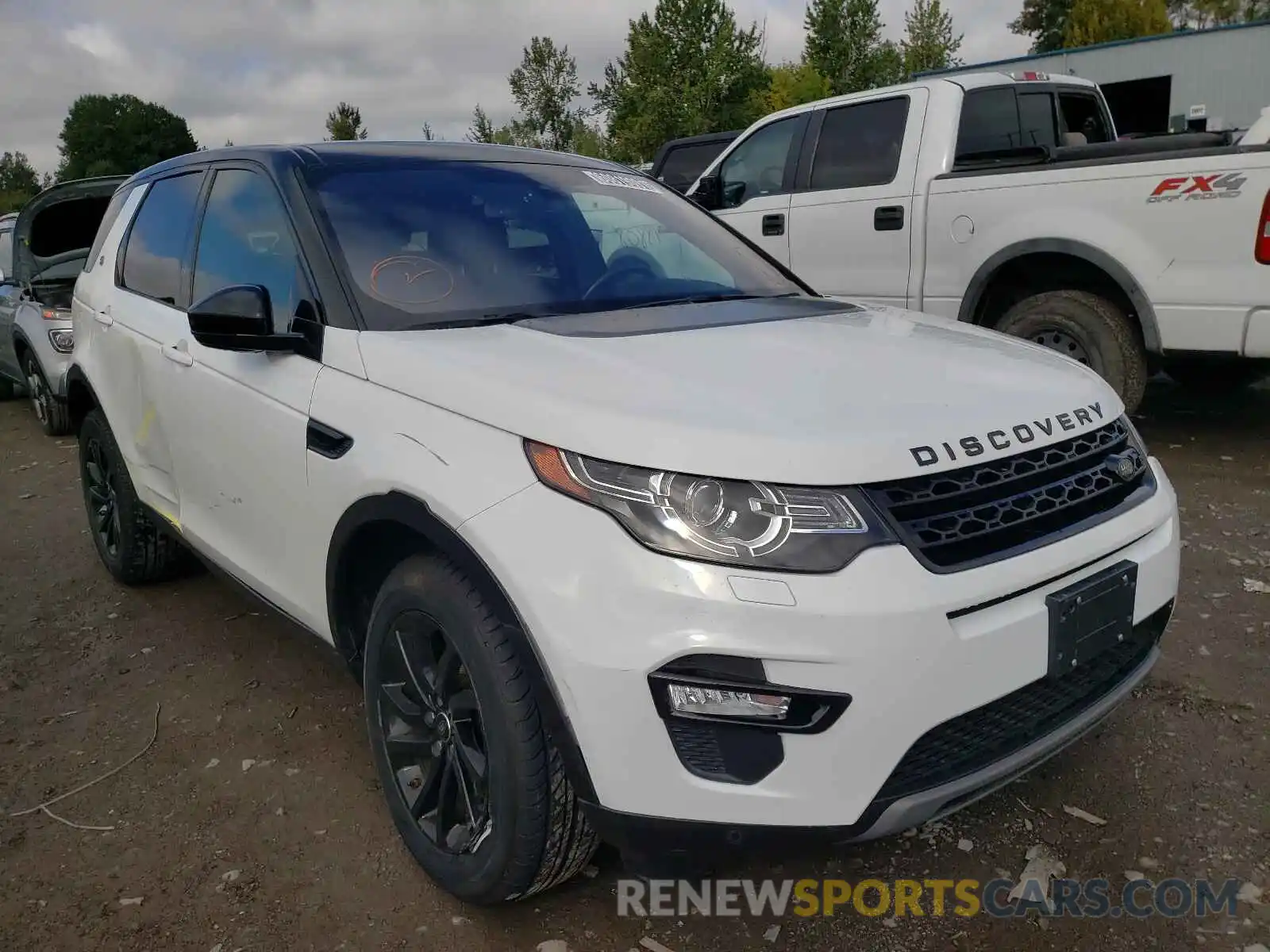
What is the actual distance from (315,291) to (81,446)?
2.48 metres

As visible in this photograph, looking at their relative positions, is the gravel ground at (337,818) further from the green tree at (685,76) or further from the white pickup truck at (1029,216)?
the green tree at (685,76)

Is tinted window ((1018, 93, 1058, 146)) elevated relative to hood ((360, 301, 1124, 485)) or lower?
elevated

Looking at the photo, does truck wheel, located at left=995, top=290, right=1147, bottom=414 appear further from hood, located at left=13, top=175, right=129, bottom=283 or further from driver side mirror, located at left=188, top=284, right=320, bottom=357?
hood, located at left=13, top=175, right=129, bottom=283

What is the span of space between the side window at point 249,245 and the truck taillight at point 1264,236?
4047mm

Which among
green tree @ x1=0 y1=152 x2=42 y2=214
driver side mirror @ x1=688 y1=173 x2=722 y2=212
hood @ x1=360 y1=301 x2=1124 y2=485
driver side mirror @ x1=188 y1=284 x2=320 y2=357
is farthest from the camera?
green tree @ x1=0 y1=152 x2=42 y2=214

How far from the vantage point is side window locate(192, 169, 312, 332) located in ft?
8.75

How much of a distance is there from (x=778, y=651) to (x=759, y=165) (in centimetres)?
572

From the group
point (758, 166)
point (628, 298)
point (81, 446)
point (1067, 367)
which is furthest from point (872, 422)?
point (758, 166)

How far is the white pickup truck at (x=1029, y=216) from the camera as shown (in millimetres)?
4586

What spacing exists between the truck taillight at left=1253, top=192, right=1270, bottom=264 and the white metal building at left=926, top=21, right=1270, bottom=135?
18.0m

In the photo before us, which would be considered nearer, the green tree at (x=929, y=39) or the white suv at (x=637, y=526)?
the white suv at (x=637, y=526)

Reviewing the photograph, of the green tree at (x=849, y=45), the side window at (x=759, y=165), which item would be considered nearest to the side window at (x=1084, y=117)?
the side window at (x=759, y=165)

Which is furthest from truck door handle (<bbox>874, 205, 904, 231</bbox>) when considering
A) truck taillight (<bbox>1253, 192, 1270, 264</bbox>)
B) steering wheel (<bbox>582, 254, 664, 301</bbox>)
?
steering wheel (<bbox>582, 254, 664, 301</bbox>)

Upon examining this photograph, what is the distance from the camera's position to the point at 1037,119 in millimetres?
6203
